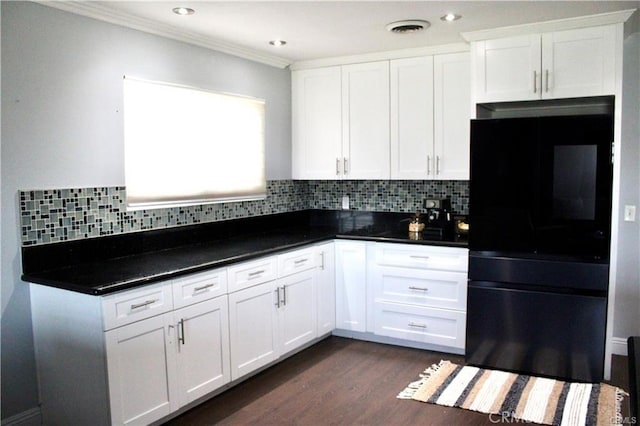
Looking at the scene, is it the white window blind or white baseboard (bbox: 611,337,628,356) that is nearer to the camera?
the white window blind

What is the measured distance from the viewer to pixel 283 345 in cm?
359

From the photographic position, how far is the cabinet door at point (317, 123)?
4402 mm

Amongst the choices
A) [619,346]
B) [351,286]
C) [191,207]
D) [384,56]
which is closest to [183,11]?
[191,207]

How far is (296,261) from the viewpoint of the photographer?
12.1 ft

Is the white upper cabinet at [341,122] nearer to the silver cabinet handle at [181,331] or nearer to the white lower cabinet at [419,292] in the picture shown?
the white lower cabinet at [419,292]

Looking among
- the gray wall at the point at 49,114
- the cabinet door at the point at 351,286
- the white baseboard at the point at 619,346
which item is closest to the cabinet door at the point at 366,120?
the cabinet door at the point at 351,286

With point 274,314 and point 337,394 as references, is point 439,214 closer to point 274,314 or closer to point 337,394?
point 274,314

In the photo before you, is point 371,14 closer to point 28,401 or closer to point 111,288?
point 111,288

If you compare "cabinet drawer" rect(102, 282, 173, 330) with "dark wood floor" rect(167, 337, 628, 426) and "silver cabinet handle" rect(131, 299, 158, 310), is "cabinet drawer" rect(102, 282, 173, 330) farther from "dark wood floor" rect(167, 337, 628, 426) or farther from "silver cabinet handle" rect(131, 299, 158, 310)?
"dark wood floor" rect(167, 337, 628, 426)

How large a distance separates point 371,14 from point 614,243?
203 centimetres

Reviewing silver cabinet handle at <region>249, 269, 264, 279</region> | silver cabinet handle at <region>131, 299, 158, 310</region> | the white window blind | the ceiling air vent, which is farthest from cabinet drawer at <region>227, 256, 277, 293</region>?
the ceiling air vent

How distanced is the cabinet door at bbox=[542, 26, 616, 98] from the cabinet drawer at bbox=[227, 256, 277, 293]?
2102 millimetres

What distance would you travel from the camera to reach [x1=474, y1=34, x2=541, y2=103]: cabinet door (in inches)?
133

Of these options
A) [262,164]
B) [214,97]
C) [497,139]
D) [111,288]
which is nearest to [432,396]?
[497,139]
